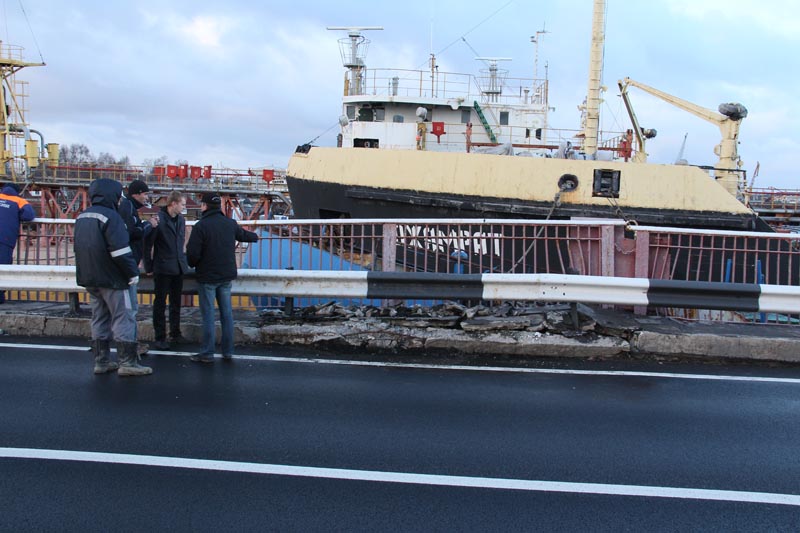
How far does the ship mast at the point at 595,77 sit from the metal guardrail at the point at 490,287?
8865 mm

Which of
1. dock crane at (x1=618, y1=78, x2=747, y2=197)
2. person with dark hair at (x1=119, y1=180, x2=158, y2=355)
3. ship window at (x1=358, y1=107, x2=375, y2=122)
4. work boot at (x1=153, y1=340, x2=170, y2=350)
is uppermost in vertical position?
ship window at (x1=358, y1=107, x2=375, y2=122)

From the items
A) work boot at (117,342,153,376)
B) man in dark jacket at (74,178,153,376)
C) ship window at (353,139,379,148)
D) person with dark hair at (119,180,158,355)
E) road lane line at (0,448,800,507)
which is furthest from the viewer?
ship window at (353,139,379,148)

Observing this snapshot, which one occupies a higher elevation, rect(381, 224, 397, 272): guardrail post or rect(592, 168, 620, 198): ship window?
rect(592, 168, 620, 198): ship window

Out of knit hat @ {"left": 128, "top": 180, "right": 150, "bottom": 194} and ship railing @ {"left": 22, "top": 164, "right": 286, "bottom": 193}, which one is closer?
knit hat @ {"left": 128, "top": 180, "right": 150, "bottom": 194}

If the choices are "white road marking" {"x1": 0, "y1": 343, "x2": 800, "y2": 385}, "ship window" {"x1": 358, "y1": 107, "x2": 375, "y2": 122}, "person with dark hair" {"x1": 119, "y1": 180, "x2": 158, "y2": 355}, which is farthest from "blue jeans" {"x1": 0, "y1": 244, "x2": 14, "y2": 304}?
"ship window" {"x1": 358, "y1": 107, "x2": 375, "y2": 122}

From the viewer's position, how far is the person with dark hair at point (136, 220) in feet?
19.0

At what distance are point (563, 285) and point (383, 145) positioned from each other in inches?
505

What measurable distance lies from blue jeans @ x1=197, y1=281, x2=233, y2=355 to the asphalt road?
23 centimetres

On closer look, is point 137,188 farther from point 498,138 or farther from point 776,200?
point 776,200

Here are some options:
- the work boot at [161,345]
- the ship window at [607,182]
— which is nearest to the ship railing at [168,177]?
the ship window at [607,182]

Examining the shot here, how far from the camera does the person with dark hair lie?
228 inches

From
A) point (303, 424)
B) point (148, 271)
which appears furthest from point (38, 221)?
point (303, 424)

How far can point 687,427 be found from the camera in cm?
430

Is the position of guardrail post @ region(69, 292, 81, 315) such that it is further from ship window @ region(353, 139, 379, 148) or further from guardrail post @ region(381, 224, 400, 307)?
ship window @ region(353, 139, 379, 148)
